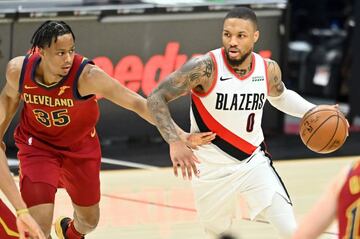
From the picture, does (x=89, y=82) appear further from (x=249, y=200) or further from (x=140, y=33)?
(x=140, y=33)

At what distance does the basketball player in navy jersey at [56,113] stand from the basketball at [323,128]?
0.76 meters

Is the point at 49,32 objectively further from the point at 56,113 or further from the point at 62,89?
the point at 56,113

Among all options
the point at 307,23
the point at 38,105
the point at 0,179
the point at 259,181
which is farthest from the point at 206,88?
the point at 307,23

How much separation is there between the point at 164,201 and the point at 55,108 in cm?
345

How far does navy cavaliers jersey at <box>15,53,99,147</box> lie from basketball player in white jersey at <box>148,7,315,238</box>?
0.56 meters

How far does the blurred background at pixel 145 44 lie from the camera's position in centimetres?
1216

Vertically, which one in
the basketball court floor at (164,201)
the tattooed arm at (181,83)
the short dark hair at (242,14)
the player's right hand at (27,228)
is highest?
the short dark hair at (242,14)

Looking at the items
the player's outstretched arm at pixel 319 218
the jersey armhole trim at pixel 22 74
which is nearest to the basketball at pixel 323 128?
the jersey armhole trim at pixel 22 74

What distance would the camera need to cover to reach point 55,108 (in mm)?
7070

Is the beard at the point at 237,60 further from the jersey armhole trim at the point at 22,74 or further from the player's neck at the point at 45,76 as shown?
the jersey armhole trim at the point at 22,74

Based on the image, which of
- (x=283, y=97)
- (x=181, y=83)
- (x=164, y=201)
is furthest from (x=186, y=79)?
(x=164, y=201)

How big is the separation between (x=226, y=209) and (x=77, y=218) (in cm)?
130

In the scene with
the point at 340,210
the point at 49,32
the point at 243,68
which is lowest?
the point at 243,68

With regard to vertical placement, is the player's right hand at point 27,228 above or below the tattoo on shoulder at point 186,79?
below
